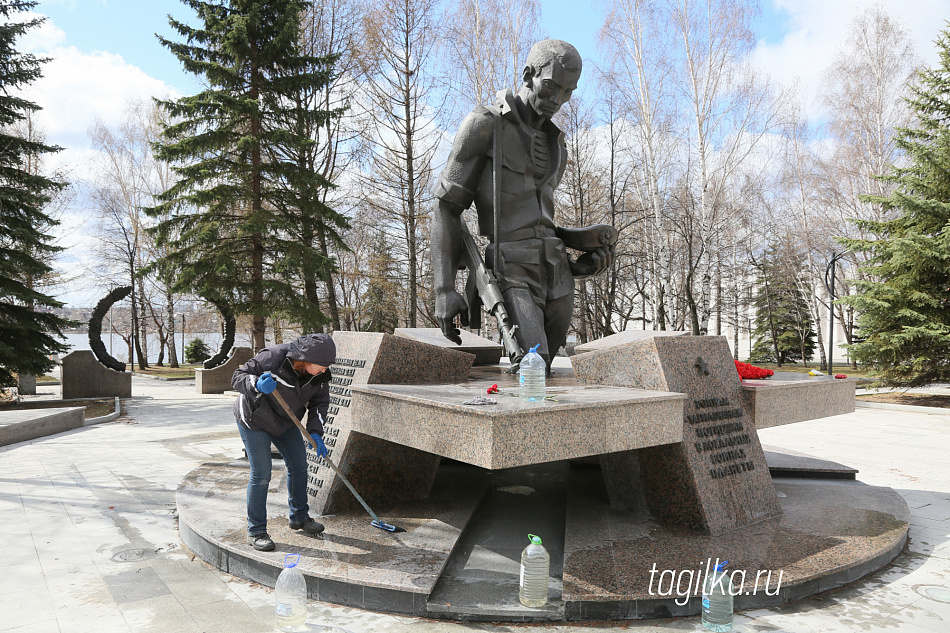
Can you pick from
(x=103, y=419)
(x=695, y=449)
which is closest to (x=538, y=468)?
(x=695, y=449)

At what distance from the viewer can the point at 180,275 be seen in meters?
17.2

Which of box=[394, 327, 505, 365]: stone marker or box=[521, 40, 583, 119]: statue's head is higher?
box=[521, 40, 583, 119]: statue's head

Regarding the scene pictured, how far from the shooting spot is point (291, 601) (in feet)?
10.9

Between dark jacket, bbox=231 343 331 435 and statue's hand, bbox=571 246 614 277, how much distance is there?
113 inches

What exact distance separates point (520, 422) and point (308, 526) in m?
2.10

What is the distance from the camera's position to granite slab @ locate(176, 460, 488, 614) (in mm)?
3588

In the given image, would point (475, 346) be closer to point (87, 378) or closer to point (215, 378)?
point (87, 378)

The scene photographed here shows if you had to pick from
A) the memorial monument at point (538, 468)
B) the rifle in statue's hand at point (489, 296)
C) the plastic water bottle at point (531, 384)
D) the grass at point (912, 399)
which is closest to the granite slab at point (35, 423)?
the memorial monument at point (538, 468)

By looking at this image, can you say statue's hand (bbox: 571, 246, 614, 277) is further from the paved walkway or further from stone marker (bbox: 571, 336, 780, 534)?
the paved walkway

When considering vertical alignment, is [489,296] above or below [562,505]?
above

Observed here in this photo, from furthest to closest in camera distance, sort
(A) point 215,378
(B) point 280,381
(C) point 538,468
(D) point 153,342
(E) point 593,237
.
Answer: (D) point 153,342
(A) point 215,378
(C) point 538,468
(E) point 593,237
(B) point 280,381

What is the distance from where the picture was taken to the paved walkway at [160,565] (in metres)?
3.38

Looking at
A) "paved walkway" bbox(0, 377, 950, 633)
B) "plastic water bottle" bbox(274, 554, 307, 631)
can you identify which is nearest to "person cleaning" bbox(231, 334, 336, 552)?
"paved walkway" bbox(0, 377, 950, 633)

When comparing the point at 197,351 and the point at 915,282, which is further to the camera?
the point at 197,351
